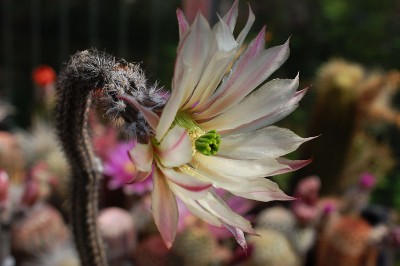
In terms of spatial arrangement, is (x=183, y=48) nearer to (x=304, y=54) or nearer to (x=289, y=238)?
(x=289, y=238)

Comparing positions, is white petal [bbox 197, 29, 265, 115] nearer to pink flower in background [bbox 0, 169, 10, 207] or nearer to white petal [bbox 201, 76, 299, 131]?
white petal [bbox 201, 76, 299, 131]

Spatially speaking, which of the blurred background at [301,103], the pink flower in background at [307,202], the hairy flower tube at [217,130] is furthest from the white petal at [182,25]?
the pink flower in background at [307,202]

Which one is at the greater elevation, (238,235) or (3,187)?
(238,235)

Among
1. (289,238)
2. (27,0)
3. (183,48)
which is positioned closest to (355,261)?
(289,238)

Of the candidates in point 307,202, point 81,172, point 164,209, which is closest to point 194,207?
point 164,209

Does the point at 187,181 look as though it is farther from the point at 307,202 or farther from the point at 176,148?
the point at 307,202

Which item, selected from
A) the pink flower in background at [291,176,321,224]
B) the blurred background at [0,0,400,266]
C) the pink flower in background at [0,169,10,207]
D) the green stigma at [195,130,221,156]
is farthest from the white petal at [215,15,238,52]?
the pink flower in background at [291,176,321,224]
